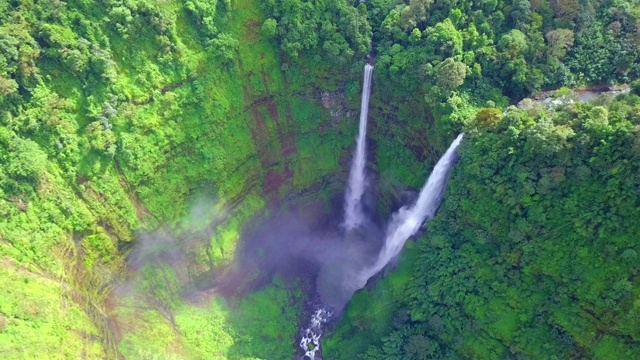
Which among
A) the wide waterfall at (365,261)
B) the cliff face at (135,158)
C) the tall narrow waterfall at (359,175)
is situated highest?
the cliff face at (135,158)

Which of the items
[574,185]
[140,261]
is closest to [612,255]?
[574,185]

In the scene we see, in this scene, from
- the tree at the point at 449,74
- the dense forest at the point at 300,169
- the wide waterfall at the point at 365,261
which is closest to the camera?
the dense forest at the point at 300,169

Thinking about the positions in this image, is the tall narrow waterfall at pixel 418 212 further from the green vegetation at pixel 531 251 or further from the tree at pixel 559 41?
the tree at pixel 559 41

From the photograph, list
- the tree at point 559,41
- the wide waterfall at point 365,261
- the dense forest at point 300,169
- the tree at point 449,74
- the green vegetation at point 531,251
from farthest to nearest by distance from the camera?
the wide waterfall at point 365,261 < the tree at point 559,41 < the tree at point 449,74 < the dense forest at point 300,169 < the green vegetation at point 531,251

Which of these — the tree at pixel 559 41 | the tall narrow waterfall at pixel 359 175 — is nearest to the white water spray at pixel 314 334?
the tall narrow waterfall at pixel 359 175

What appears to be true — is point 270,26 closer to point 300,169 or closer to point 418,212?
point 300,169

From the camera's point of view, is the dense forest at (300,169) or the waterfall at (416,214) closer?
the dense forest at (300,169)

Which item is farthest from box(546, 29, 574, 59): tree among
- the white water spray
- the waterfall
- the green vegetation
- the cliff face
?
the white water spray

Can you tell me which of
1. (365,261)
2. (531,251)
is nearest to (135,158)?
(365,261)
